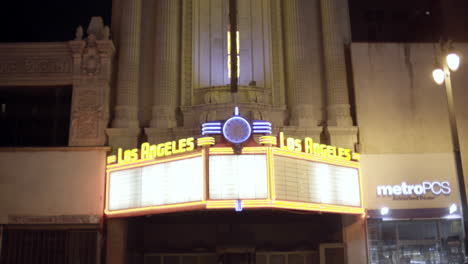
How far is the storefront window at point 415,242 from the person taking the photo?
1770cm

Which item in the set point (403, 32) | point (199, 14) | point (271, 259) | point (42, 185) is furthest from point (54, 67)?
point (403, 32)

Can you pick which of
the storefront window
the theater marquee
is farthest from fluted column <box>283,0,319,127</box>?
the storefront window

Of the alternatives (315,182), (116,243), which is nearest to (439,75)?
(315,182)

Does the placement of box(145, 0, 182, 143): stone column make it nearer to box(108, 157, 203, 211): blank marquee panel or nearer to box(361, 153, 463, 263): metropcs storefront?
box(108, 157, 203, 211): blank marquee panel

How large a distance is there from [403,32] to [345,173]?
794cm

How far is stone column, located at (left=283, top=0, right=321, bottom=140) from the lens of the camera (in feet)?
62.1

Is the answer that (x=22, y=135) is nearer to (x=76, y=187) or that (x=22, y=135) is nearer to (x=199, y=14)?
(x=76, y=187)

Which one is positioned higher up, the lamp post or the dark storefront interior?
the lamp post

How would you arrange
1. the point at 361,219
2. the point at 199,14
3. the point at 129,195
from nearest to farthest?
1. the point at 129,195
2. the point at 361,219
3. the point at 199,14

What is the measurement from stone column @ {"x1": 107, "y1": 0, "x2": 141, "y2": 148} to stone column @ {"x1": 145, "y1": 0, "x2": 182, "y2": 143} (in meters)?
0.72

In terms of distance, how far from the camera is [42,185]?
57.7ft

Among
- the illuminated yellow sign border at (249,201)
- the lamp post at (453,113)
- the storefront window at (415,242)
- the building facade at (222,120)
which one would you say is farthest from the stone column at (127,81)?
the lamp post at (453,113)

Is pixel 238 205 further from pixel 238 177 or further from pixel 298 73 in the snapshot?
pixel 298 73

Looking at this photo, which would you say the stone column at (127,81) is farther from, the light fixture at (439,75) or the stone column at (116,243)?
the light fixture at (439,75)
